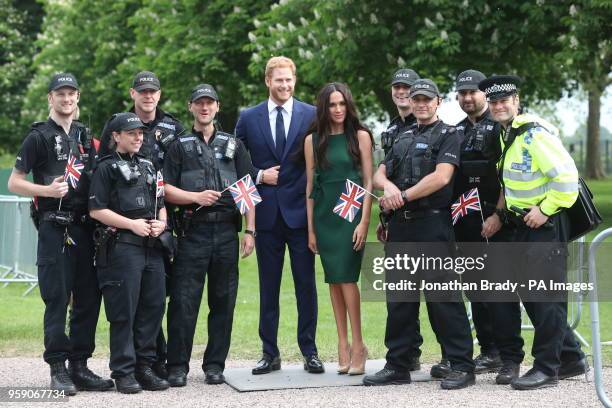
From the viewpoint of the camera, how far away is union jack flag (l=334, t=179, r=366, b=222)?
8.73m

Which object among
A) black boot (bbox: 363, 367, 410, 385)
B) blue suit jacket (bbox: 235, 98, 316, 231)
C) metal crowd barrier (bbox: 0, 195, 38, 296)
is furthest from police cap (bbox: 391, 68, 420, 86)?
metal crowd barrier (bbox: 0, 195, 38, 296)

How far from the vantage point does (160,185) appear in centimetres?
850

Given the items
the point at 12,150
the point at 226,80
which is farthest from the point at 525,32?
the point at 12,150

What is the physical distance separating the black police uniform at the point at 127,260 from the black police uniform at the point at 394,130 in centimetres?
180

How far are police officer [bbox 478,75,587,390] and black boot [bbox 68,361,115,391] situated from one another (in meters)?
3.05

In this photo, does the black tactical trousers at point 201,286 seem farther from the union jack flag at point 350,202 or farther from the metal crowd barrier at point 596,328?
the metal crowd barrier at point 596,328

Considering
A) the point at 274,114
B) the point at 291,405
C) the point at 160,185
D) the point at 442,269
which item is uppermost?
the point at 274,114

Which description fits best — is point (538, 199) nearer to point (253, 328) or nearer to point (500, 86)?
point (500, 86)

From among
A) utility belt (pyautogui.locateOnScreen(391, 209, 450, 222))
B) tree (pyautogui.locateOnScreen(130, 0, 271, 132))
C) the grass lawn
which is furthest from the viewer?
tree (pyautogui.locateOnScreen(130, 0, 271, 132))

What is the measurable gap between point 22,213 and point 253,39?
10755mm

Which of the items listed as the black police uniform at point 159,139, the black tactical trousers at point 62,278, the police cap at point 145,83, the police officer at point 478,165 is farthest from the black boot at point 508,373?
the police cap at point 145,83

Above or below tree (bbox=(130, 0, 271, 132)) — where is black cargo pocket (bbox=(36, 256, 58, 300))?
below

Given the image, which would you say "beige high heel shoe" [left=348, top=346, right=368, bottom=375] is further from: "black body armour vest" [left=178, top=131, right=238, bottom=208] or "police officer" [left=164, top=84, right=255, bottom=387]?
"black body armour vest" [left=178, top=131, right=238, bottom=208]

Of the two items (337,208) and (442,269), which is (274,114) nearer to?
(337,208)
